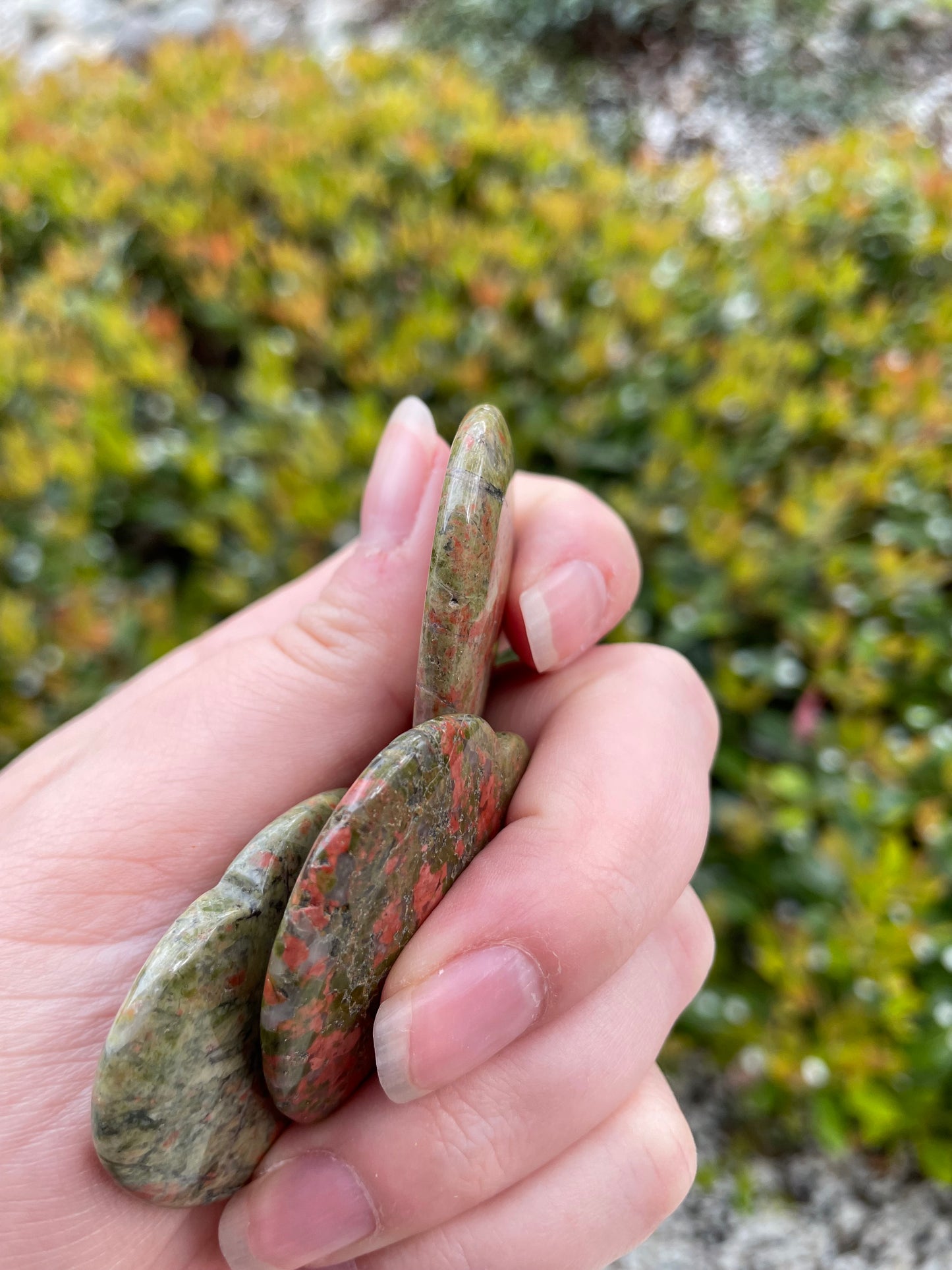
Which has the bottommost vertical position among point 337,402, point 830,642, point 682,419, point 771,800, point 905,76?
point 905,76

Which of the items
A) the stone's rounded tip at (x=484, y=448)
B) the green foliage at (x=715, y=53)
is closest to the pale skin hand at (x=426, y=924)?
the stone's rounded tip at (x=484, y=448)

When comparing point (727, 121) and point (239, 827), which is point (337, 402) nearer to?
point (239, 827)

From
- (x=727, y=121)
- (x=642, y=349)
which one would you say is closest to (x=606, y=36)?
(x=727, y=121)

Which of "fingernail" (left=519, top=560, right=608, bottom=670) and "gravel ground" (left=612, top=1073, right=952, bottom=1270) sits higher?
"fingernail" (left=519, top=560, right=608, bottom=670)

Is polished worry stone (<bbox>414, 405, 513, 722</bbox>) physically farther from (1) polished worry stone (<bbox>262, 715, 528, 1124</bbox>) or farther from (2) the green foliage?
(2) the green foliage

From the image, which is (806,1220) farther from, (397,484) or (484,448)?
(484,448)

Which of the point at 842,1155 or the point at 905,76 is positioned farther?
the point at 905,76

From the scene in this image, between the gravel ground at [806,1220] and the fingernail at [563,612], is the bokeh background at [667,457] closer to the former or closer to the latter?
the gravel ground at [806,1220]

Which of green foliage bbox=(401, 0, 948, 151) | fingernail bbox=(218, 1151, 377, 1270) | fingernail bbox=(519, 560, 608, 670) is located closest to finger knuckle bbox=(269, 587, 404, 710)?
fingernail bbox=(519, 560, 608, 670)
